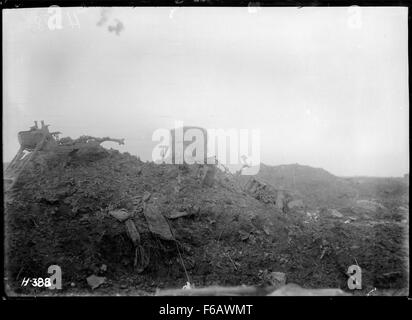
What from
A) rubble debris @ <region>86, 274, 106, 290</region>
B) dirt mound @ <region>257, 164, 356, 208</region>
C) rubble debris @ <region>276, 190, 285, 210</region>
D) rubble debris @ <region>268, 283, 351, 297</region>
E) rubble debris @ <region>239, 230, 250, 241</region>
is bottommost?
rubble debris @ <region>268, 283, 351, 297</region>

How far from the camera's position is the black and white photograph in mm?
2154

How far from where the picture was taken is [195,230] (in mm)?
2252

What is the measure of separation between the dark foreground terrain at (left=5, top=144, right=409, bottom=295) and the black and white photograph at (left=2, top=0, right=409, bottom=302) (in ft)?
0.04

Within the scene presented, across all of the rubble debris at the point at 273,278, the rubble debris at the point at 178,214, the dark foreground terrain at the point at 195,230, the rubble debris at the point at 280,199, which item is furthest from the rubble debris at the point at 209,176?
the rubble debris at the point at 273,278

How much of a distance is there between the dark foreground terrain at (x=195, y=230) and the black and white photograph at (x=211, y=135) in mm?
13

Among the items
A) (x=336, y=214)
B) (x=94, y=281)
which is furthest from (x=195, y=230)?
(x=336, y=214)

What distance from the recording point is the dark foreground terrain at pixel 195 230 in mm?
2158

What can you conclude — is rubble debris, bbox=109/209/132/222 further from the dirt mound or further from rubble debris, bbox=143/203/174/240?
the dirt mound

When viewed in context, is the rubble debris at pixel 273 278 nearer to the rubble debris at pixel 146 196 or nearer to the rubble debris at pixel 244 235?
the rubble debris at pixel 244 235

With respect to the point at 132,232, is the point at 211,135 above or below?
above

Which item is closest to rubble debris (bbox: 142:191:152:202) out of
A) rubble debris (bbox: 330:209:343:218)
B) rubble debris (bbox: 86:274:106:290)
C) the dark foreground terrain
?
the dark foreground terrain

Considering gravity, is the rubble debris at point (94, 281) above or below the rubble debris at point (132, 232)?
below

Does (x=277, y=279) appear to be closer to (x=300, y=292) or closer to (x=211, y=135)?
(x=300, y=292)

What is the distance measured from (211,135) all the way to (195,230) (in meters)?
0.89
